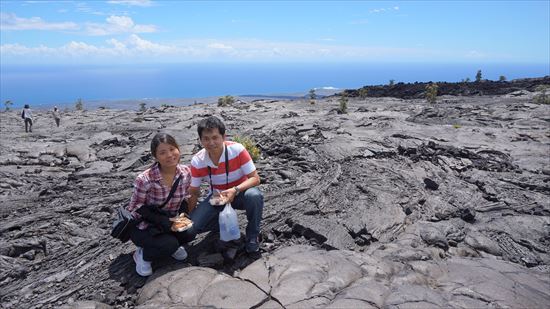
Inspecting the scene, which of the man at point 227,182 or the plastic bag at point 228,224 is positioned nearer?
the plastic bag at point 228,224

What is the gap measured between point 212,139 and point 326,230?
2.83 metres

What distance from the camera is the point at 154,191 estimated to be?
16.6 ft

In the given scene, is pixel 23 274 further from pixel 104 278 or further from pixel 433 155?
pixel 433 155

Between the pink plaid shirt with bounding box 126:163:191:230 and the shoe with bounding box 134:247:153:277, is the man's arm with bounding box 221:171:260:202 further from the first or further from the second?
the shoe with bounding box 134:247:153:277

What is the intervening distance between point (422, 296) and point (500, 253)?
3.30 metres

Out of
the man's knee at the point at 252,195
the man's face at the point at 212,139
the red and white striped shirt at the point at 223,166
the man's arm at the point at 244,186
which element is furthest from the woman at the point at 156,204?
the man's knee at the point at 252,195

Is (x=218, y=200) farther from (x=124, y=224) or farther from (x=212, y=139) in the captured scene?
(x=124, y=224)

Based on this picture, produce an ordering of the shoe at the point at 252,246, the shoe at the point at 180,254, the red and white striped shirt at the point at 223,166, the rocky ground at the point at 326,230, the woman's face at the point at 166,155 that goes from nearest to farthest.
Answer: the rocky ground at the point at 326,230, the woman's face at the point at 166,155, the shoe at the point at 180,254, the red and white striped shirt at the point at 223,166, the shoe at the point at 252,246

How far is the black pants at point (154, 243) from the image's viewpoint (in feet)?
16.2

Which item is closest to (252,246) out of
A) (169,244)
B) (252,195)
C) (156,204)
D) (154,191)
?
(252,195)

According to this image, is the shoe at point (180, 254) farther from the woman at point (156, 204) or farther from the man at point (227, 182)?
the man at point (227, 182)

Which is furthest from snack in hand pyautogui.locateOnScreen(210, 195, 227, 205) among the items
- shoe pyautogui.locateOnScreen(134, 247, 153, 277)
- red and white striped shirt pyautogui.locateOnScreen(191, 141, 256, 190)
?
shoe pyautogui.locateOnScreen(134, 247, 153, 277)

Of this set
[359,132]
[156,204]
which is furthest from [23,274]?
[359,132]

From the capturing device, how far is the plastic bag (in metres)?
5.10
